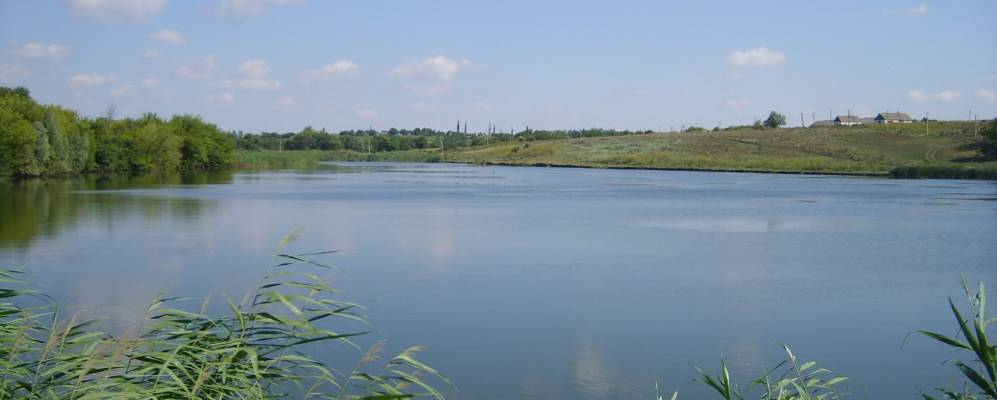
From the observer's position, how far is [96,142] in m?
43.8

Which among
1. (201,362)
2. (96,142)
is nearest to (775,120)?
(96,142)

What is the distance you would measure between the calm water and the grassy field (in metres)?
31.8

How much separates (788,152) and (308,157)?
45.1 meters

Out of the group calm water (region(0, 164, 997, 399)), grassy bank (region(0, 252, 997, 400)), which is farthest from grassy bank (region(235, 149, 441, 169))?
grassy bank (region(0, 252, 997, 400))

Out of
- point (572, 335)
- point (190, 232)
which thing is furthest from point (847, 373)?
point (190, 232)

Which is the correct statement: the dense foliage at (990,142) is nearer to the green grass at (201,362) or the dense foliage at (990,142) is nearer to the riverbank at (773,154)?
the riverbank at (773,154)

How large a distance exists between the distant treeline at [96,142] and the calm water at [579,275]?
41.5 feet

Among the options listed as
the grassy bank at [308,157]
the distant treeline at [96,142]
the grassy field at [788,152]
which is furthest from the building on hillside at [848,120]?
the distant treeline at [96,142]

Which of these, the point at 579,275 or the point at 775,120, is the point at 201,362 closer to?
the point at 579,275

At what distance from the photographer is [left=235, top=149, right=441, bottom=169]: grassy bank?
69.3 m

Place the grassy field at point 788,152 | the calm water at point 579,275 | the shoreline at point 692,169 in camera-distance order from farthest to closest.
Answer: the grassy field at point 788,152
the shoreline at point 692,169
the calm water at point 579,275

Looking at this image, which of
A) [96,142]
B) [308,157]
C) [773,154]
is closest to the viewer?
[96,142]

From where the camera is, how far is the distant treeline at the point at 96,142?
1315 inches

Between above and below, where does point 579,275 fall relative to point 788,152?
below
